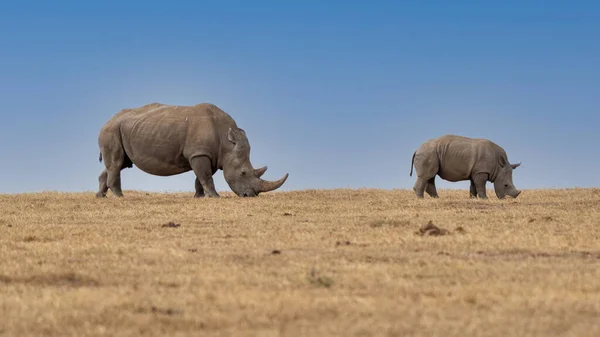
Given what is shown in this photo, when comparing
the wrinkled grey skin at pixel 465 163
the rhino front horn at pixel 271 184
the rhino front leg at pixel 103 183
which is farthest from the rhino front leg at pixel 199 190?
the wrinkled grey skin at pixel 465 163

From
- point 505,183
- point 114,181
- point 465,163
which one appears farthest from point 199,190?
point 505,183

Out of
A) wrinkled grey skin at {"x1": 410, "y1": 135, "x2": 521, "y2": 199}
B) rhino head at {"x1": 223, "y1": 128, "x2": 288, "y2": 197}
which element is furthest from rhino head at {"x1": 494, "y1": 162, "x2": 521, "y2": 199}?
rhino head at {"x1": 223, "y1": 128, "x2": 288, "y2": 197}

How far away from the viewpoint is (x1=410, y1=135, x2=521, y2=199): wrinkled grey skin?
2769 cm

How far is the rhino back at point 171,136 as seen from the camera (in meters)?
26.2

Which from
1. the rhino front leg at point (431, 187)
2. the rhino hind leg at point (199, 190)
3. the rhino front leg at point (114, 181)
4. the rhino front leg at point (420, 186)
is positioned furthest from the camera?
the rhino front leg at point (431, 187)

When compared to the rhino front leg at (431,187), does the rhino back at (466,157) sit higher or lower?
higher

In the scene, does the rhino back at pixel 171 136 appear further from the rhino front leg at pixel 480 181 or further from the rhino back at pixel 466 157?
the rhino front leg at pixel 480 181

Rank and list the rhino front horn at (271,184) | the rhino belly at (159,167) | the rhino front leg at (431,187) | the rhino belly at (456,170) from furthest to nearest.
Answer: the rhino front leg at (431,187), the rhino belly at (456,170), the rhino belly at (159,167), the rhino front horn at (271,184)

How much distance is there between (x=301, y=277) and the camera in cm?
893

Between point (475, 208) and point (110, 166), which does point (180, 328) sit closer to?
point (475, 208)

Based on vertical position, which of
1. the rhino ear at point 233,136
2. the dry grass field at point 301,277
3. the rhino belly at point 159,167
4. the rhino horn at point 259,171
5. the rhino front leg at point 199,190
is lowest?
the dry grass field at point 301,277

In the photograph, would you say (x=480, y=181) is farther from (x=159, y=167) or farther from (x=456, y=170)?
(x=159, y=167)

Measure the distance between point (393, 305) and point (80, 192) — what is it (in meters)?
26.5

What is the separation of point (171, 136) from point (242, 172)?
7.97 ft
